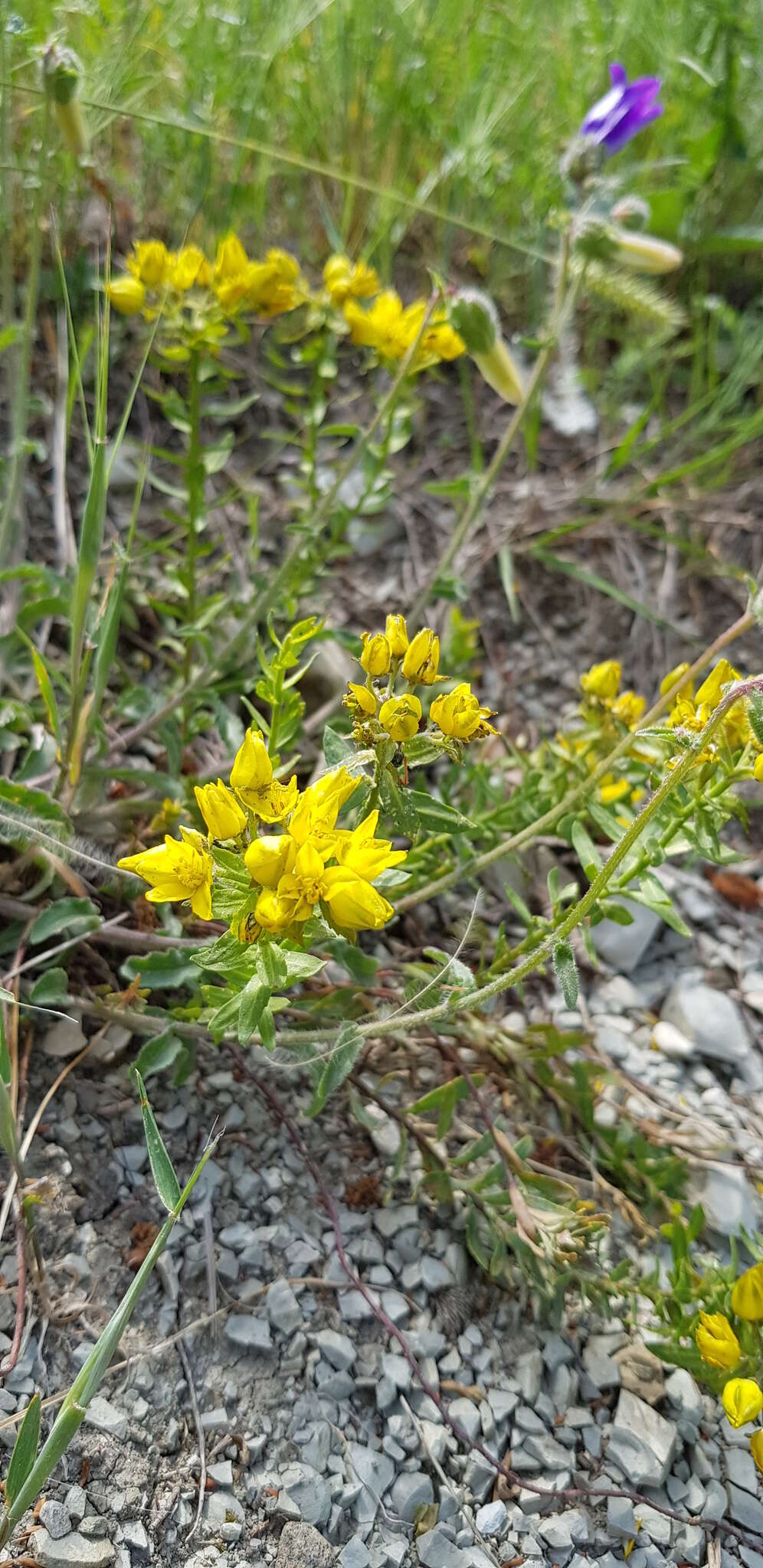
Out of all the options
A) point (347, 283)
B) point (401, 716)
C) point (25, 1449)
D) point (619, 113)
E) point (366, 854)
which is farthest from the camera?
point (619, 113)

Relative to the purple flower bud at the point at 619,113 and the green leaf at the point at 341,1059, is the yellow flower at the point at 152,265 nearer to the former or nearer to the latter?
the purple flower bud at the point at 619,113

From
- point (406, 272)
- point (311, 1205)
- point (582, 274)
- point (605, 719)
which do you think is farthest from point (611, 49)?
point (311, 1205)

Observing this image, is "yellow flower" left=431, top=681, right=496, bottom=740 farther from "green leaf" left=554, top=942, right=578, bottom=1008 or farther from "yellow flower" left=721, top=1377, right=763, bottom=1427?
"yellow flower" left=721, top=1377, right=763, bottom=1427

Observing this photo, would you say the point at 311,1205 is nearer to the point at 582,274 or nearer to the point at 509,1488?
the point at 509,1488

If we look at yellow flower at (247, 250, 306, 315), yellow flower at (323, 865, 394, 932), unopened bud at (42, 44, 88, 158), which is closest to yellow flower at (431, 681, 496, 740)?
yellow flower at (323, 865, 394, 932)

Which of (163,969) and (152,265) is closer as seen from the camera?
(163,969)

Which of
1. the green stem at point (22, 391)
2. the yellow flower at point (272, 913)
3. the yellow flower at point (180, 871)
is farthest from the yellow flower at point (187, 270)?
the yellow flower at point (272, 913)

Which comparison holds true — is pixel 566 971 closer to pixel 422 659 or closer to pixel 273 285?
pixel 422 659

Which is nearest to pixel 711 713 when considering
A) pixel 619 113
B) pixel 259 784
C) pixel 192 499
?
pixel 259 784
